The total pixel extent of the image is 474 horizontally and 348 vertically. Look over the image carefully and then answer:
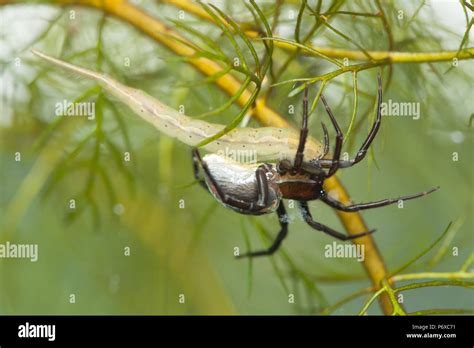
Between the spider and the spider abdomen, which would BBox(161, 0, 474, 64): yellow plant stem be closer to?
the spider

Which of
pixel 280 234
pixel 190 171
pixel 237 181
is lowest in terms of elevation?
pixel 280 234

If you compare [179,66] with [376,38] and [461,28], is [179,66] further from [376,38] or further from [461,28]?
[461,28]

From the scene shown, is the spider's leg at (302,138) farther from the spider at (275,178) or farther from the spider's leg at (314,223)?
the spider's leg at (314,223)

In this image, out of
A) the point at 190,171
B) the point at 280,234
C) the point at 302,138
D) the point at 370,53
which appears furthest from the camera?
the point at 190,171

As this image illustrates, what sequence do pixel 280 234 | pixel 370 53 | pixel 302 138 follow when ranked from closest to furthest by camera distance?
pixel 302 138, pixel 370 53, pixel 280 234

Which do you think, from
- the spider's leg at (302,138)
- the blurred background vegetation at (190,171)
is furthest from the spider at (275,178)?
the blurred background vegetation at (190,171)

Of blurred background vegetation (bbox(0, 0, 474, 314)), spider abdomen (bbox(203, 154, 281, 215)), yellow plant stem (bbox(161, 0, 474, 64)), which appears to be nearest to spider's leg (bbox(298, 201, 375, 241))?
blurred background vegetation (bbox(0, 0, 474, 314))

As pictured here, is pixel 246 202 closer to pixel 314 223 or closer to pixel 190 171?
pixel 314 223

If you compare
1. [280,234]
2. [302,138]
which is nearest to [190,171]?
[280,234]
